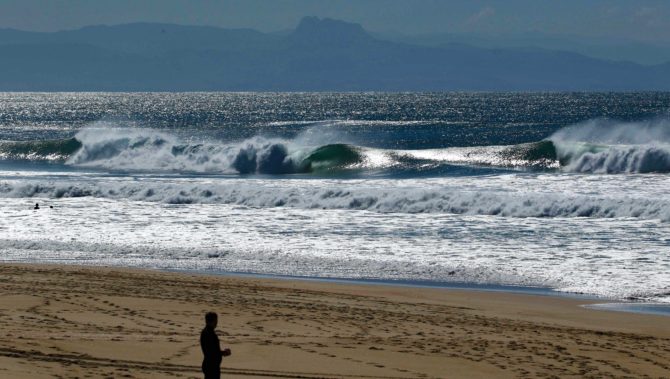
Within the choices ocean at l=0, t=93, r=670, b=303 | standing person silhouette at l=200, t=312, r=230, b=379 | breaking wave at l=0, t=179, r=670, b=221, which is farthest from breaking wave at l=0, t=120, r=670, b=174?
standing person silhouette at l=200, t=312, r=230, b=379

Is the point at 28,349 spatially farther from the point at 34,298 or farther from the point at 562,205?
the point at 562,205

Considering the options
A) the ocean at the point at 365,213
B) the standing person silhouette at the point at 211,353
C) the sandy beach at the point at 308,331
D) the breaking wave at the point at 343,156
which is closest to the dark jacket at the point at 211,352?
the standing person silhouette at the point at 211,353

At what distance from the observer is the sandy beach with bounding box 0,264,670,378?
1250cm

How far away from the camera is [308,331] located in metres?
14.8

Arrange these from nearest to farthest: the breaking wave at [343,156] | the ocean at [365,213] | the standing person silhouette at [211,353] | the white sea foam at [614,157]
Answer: the standing person silhouette at [211,353], the ocean at [365,213], the white sea foam at [614,157], the breaking wave at [343,156]

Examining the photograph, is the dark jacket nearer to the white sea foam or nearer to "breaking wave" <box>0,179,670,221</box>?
"breaking wave" <box>0,179,670,221</box>

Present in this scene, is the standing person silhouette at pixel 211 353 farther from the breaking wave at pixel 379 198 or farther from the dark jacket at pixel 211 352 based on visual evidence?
the breaking wave at pixel 379 198

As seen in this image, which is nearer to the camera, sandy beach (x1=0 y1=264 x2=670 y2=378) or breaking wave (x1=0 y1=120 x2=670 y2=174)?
sandy beach (x1=0 y1=264 x2=670 y2=378)

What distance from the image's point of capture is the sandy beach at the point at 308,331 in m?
12.5

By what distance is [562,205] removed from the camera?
31516 mm

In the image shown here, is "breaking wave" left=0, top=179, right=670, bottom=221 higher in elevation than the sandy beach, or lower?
higher

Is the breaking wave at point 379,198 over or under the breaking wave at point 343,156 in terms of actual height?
under

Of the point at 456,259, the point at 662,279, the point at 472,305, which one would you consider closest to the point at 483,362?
the point at 472,305

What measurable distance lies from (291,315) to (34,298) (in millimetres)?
3991
